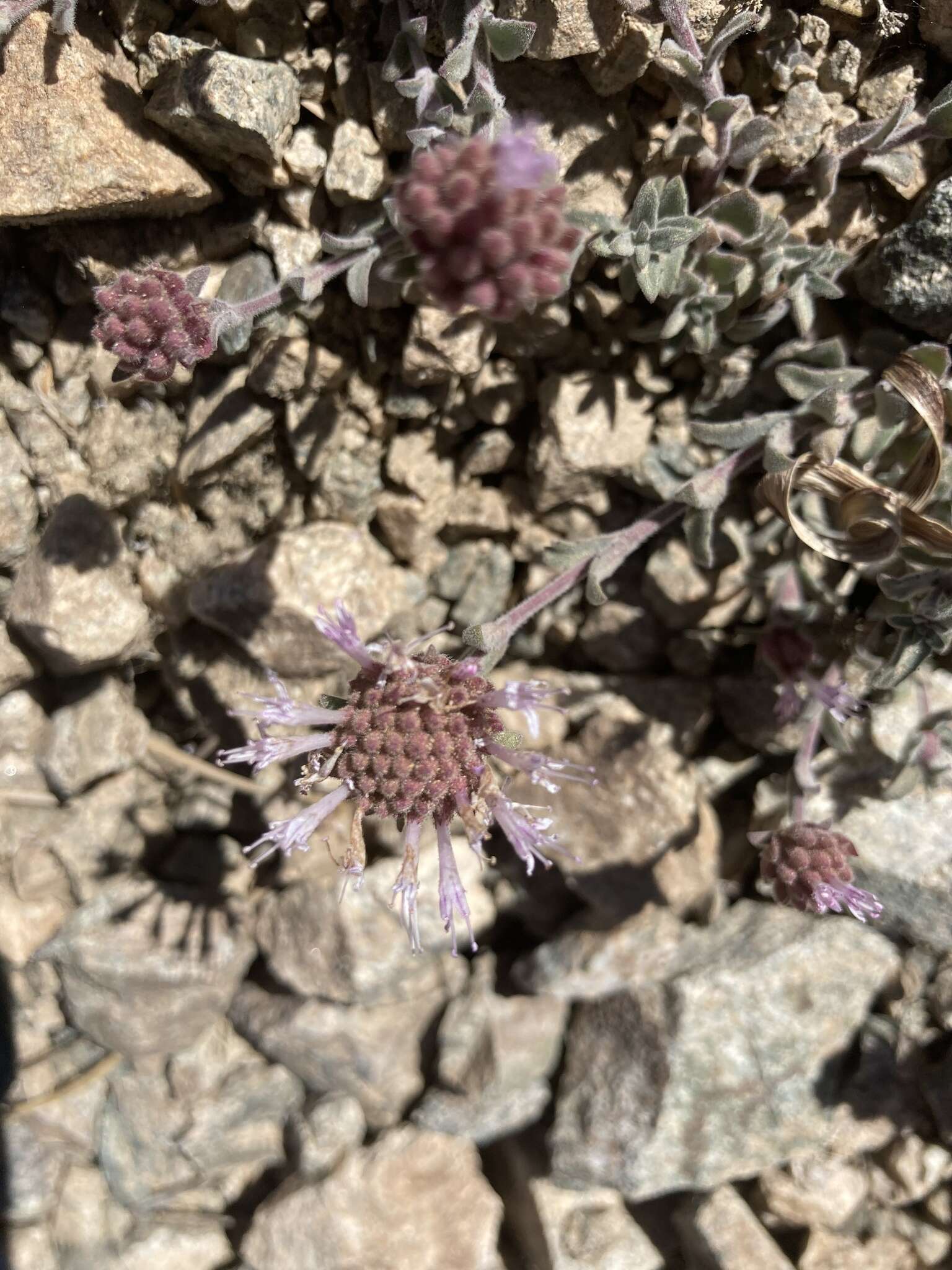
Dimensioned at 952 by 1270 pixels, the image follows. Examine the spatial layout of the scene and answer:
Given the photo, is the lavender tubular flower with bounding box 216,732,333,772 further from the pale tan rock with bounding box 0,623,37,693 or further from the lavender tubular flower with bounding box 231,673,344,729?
the pale tan rock with bounding box 0,623,37,693

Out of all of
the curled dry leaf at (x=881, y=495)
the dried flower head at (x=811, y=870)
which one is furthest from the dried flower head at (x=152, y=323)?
the dried flower head at (x=811, y=870)

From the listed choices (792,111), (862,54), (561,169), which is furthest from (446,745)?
(862,54)

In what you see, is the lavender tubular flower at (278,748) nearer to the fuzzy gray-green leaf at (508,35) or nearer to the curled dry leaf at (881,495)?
the curled dry leaf at (881,495)

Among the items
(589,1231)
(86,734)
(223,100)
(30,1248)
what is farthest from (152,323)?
(30,1248)

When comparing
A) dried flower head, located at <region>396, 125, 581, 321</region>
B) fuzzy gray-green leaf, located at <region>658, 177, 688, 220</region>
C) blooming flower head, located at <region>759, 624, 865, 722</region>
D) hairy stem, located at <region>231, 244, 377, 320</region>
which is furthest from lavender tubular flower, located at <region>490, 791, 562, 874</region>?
fuzzy gray-green leaf, located at <region>658, 177, 688, 220</region>

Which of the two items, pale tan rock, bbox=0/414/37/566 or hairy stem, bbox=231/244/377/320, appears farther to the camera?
pale tan rock, bbox=0/414/37/566

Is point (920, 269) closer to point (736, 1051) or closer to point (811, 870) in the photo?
point (811, 870)

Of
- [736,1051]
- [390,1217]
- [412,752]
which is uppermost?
[412,752]
